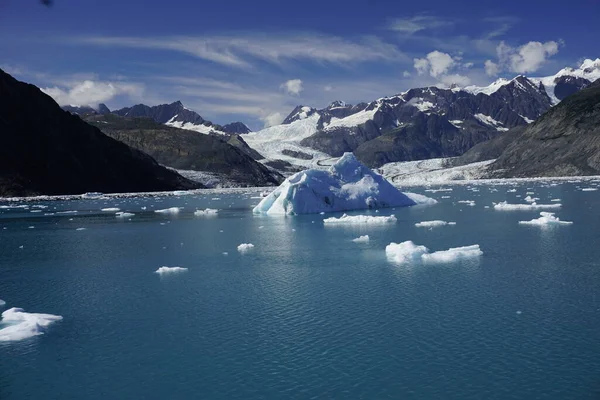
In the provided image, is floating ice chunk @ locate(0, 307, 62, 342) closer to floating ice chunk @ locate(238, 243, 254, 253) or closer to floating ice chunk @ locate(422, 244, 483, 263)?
floating ice chunk @ locate(238, 243, 254, 253)

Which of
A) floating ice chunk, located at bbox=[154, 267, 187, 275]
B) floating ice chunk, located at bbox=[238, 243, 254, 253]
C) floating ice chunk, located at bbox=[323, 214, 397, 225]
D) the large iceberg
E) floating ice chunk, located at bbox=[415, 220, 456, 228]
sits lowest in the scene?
floating ice chunk, located at bbox=[154, 267, 187, 275]

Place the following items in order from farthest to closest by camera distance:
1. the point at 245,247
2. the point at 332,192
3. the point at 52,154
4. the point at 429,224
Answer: the point at 52,154 < the point at 332,192 < the point at 429,224 < the point at 245,247

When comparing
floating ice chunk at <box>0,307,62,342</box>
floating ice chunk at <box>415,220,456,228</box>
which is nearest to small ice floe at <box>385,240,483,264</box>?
floating ice chunk at <box>415,220,456,228</box>

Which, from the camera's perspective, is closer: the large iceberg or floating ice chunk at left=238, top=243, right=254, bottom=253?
floating ice chunk at left=238, top=243, right=254, bottom=253

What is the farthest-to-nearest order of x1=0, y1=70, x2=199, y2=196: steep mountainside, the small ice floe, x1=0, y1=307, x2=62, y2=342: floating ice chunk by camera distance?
x1=0, y1=70, x2=199, y2=196: steep mountainside
the small ice floe
x1=0, y1=307, x2=62, y2=342: floating ice chunk

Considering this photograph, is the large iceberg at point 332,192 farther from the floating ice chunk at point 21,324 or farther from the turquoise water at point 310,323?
the floating ice chunk at point 21,324

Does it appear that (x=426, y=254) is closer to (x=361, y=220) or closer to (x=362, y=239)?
(x=362, y=239)

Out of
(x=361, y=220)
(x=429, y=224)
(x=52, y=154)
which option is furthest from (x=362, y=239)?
(x=52, y=154)
